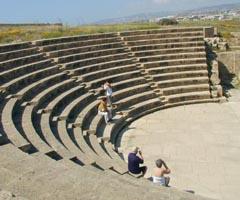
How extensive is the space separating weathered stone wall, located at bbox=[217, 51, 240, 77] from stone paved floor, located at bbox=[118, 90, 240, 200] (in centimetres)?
406

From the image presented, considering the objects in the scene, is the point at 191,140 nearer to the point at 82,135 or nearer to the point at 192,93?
the point at 82,135

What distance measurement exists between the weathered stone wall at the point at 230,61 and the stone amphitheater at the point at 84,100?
151cm

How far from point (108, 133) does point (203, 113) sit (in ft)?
16.0

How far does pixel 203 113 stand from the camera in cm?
1591

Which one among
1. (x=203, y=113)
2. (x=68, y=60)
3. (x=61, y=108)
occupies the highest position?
(x=68, y=60)

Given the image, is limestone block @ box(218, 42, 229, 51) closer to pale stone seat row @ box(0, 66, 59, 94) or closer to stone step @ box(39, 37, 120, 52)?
stone step @ box(39, 37, 120, 52)

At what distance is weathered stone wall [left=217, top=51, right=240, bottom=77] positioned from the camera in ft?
68.8

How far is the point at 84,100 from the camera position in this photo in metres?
14.8

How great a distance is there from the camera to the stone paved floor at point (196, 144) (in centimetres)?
980

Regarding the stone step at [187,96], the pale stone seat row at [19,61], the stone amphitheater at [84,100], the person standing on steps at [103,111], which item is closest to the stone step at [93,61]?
the stone amphitheater at [84,100]

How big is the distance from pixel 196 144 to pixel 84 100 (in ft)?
15.6

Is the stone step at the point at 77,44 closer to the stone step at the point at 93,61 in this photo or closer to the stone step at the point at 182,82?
the stone step at the point at 93,61

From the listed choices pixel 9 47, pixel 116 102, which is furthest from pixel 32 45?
pixel 116 102

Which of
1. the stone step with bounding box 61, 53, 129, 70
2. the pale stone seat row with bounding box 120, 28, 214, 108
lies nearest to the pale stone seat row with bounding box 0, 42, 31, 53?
the stone step with bounding box 61, 53, 129, 70
